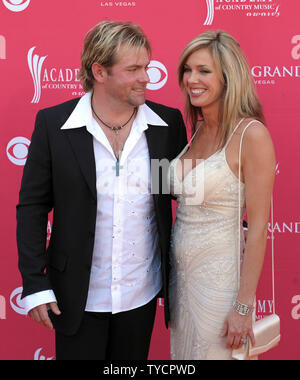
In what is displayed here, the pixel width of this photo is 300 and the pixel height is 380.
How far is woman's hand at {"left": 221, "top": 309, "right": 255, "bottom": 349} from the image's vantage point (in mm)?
1897

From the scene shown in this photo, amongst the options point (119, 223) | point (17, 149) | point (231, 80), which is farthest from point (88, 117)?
point (17, 149)

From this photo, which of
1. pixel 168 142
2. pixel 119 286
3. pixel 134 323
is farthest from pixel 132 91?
pixel 134 323

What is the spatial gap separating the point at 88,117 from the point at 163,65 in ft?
2.64

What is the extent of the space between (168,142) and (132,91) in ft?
0.89

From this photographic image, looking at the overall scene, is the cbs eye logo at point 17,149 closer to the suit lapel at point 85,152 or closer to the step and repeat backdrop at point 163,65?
the step and repeat backdrop at point 163,65

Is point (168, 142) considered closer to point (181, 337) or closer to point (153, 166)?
point (153, 166)

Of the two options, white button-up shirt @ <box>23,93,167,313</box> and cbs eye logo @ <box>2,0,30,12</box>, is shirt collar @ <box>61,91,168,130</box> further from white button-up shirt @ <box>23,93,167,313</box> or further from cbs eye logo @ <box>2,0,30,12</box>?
cbs eye logo @ <box>2,0,30,12</box>

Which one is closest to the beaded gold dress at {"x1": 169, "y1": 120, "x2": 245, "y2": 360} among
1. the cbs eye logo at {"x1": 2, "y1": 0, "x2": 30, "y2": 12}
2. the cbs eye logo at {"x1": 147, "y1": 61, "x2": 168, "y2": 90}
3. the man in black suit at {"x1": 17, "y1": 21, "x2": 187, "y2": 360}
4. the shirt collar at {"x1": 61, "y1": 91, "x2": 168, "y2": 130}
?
the man in black suit at {"x1": 17, "y1": 21, "x2": 187, "y2": 360}

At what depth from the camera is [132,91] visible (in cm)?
208

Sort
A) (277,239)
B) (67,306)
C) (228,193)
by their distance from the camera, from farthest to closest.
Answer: (277,239) < (67,306) < (228,193)

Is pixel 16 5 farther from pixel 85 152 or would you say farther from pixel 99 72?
pixel 85 152

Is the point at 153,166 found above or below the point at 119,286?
above

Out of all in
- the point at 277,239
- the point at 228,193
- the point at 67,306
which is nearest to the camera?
the point at 228,193

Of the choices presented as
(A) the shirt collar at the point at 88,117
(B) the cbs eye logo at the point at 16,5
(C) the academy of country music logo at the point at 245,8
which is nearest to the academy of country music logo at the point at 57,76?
(B) the cbs eye logo at the point at 16,5
